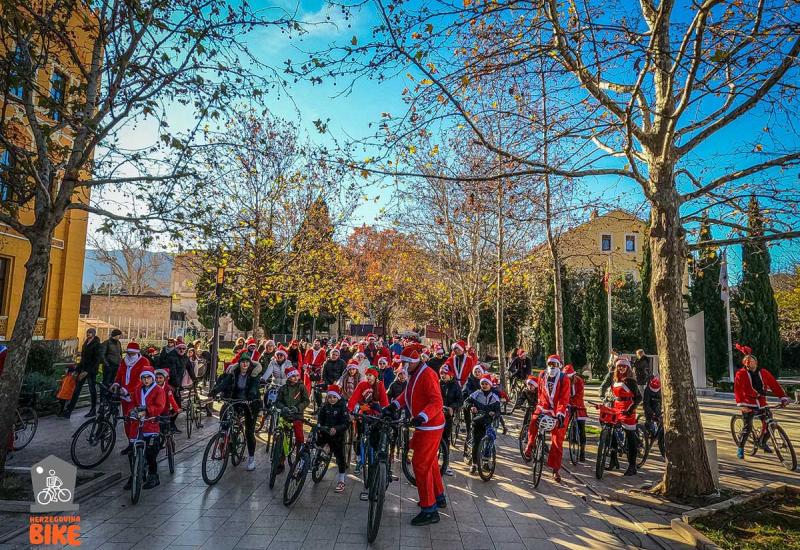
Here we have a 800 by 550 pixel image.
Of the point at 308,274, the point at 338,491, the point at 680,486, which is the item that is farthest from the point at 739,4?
the point at 308,274

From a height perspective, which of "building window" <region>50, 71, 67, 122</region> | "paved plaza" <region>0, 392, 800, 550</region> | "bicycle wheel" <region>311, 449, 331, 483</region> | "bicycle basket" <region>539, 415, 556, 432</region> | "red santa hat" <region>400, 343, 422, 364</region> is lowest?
"paved plaza" <region>0, 392, 800, 550</region>

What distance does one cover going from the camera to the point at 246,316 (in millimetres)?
43219

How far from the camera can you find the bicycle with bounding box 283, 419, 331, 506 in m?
6.77

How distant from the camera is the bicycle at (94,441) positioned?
27.2 feet

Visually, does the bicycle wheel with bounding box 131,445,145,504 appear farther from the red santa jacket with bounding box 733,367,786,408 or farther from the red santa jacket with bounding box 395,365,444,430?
the red santa jacket with bounding box 733,367,786,408

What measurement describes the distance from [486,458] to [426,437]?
8.49 ft

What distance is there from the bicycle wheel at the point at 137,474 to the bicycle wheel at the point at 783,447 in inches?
431

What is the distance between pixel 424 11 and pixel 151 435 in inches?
266

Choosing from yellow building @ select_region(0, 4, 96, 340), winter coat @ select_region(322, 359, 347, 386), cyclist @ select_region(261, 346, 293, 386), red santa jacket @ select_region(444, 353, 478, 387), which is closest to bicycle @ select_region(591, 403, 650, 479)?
red santa jacket @ select_region(444, 353, 478, 387)

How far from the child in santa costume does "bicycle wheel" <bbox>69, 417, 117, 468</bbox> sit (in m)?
5.58

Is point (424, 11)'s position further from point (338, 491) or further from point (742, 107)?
point (338, 491)

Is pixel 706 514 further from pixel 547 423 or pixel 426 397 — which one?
pixel 426 397

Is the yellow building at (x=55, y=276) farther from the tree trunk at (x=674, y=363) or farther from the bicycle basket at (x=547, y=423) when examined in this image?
the tree trunk at (x=674, y=363)

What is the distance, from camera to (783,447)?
10148mm
